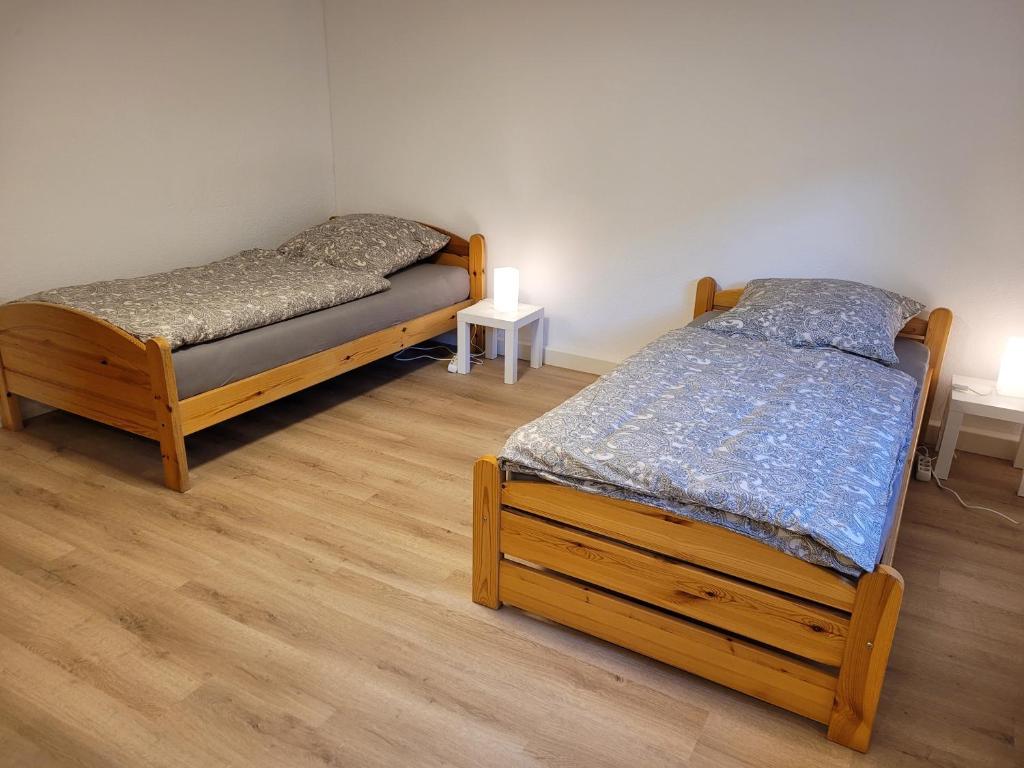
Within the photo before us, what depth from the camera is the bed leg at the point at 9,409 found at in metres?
3.05

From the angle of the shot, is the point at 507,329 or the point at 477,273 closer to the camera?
the point at 507,329

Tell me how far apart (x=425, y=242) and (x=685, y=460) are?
99.9 inches

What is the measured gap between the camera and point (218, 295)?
3.06 metres

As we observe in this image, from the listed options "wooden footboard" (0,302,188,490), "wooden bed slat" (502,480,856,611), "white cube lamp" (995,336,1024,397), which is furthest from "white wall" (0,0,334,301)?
"white cube lamp" (995,336,1024,397)

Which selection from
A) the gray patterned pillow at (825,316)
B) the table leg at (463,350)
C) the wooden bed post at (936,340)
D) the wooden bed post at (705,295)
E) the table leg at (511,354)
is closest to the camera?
the gray patterned pillow at (825,316)

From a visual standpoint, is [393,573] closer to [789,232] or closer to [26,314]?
[26,314]

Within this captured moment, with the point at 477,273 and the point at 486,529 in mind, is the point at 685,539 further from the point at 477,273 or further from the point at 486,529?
the point at 477,273

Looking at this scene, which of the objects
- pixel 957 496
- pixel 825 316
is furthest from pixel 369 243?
pixel 957 496

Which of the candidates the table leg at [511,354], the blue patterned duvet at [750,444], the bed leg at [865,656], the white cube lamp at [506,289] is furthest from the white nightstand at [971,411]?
the white cube lamp at [506,289]

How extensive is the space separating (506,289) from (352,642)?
2.22 m

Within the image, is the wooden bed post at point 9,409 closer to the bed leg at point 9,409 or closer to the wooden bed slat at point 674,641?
the bed leg at point 9,409

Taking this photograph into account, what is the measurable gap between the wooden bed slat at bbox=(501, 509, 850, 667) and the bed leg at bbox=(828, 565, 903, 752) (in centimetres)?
3

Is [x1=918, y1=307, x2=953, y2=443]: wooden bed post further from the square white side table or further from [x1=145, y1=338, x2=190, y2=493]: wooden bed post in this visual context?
[x1=145, y1=338, x2=190, y2=493]: wooden bed post

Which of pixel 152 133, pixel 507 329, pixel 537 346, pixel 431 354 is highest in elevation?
pixel 152 133
